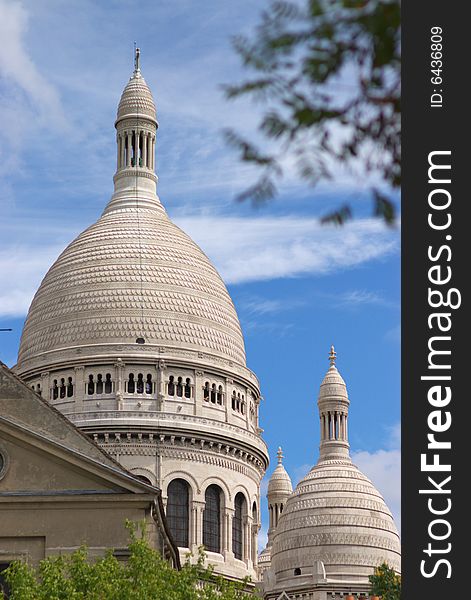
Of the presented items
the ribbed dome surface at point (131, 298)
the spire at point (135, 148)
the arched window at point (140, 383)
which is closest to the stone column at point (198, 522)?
the arched window at point (140, 383)

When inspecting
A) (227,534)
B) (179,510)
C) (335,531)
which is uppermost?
(335,531)

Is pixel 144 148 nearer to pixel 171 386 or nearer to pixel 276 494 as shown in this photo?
pixel 171 386

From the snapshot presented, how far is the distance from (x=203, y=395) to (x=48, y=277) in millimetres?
15218

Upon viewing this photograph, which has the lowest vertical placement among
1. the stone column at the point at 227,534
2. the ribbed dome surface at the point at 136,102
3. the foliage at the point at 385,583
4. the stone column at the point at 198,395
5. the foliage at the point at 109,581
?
the foliage at the point at 109,581

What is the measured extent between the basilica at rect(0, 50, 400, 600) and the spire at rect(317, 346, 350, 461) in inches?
22.4

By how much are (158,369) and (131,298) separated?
20.1ft

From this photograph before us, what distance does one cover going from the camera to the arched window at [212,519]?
103562mm

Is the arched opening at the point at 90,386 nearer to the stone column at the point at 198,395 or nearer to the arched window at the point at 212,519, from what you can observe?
the stone column at the point at 198,395

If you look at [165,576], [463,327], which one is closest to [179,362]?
[165,576]

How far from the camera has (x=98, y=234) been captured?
117m

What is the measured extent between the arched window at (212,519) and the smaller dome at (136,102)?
28.0m

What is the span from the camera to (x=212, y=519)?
344 feet

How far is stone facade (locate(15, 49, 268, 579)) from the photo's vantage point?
10475cm

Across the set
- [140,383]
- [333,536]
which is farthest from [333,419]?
[140,383]
